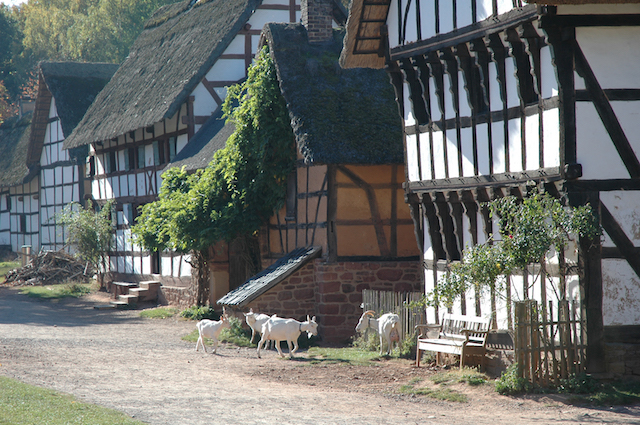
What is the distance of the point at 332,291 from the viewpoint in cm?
1620

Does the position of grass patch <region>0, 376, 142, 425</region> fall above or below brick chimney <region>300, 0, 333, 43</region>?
below

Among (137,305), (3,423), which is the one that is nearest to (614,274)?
(3,423)

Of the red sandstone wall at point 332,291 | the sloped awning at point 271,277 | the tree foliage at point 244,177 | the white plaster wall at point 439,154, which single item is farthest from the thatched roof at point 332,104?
the white plaster wall at point 439,154

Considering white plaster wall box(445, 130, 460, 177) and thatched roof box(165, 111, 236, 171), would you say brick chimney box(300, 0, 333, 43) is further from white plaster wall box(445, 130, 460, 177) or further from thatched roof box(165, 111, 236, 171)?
white plaster wall box(445, 130, 460, 177)

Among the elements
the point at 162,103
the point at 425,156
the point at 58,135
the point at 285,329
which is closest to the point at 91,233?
the point at 162,103

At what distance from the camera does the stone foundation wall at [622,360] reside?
9.82 meters

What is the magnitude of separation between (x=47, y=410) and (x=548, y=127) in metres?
7.01

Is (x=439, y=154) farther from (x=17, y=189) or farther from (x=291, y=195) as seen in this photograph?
(x=17, y=189)

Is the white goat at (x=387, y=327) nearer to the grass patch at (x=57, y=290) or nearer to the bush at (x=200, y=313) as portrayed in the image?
the bush at (x=200, y=313)

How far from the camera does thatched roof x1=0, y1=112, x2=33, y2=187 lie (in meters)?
35.5

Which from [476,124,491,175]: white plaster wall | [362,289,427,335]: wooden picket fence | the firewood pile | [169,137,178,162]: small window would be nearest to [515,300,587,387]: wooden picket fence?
[476,124,491,175]: white plaster wall

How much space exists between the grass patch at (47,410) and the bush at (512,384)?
476cm

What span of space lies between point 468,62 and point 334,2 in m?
9.69

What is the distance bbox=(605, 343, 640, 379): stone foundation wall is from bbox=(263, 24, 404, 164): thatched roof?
7274 millimetres
